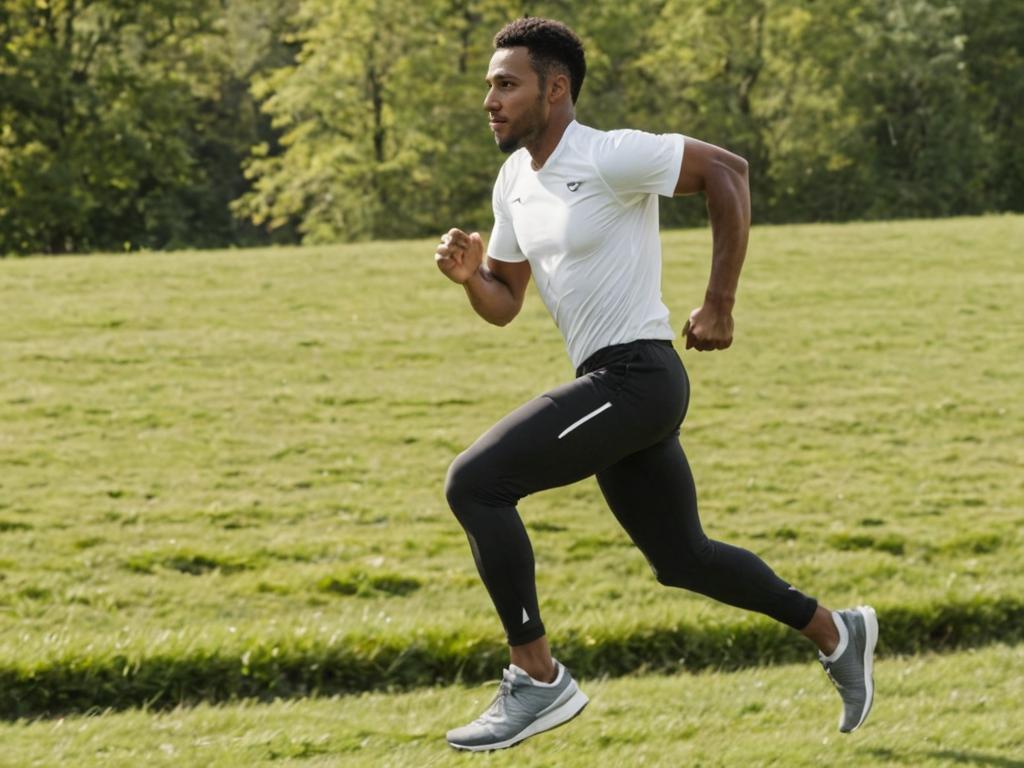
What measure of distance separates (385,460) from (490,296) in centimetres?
670

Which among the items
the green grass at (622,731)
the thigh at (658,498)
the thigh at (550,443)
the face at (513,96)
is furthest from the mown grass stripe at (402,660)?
the face at (513,96)

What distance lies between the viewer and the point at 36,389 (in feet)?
44.6

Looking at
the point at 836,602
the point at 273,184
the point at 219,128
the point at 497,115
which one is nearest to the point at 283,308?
the point at 836,602

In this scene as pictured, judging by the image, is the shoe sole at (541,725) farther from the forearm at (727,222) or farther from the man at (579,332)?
the forearm at (727,222)

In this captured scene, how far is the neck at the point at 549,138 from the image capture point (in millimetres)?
4875

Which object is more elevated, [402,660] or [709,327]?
[709,327]

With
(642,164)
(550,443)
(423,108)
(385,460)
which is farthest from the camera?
(423,108)

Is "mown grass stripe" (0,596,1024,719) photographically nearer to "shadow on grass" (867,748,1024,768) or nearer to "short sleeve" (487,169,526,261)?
"shadow on grass" (867,748,1024,768)

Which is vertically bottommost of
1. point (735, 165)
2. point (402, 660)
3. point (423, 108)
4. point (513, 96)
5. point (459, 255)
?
point (402, 660)

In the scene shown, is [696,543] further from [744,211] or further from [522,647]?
[744,211]

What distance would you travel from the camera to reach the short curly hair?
15.8 ft

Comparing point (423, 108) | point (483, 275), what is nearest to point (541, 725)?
point (483, 275)

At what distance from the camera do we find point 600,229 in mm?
4766

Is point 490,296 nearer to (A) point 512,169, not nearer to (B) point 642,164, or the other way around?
(A) point 512,169
